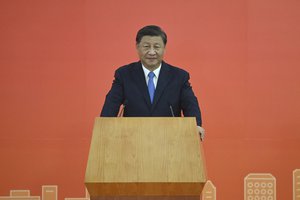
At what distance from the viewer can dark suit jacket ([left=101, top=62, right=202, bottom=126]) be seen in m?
2.24

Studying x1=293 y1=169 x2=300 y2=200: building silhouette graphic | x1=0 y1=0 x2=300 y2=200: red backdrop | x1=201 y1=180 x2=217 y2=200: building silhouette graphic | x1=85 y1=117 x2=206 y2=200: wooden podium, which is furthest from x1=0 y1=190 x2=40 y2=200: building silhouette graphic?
x1=85 y1=117 x2=206 y2=200: wooden podium

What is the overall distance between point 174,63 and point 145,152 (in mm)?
1793

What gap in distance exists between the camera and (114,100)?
2.30m

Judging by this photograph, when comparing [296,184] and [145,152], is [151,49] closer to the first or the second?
[145,152]

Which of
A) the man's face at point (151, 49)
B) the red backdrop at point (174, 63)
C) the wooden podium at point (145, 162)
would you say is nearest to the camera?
the wooden podium at point (145, 162)

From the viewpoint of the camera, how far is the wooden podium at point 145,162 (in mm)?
1515

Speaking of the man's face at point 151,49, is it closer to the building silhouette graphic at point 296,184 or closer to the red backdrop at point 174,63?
the red backdrop at point 174,63

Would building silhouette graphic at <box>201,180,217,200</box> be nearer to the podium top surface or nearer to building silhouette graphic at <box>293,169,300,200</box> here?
building silhouette graphic at <box>293,169,300,200</box>

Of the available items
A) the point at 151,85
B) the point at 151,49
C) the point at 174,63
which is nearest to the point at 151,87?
the point at 151,85

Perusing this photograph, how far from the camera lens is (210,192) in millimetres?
3344

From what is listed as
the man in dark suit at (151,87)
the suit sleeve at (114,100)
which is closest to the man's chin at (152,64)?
the man in dark suit at (151,87)

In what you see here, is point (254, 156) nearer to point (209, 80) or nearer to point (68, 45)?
point (209, 80)

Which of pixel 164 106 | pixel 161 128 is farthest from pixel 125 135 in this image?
pixel 164 106

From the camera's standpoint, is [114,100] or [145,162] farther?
[114,100]
